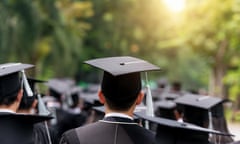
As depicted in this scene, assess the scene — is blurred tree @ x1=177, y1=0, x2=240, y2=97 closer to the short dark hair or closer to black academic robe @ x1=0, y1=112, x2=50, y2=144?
black academic robe @ x1=0, y1=112, x2=50, y2=144

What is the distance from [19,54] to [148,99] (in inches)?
571

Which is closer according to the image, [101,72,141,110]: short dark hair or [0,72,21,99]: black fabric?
[101,72,141,110]: short dark hair

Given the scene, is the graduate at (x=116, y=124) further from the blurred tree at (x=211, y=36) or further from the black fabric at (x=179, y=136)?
the blurred tree at (x=211, y=36)

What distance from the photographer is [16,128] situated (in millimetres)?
3695

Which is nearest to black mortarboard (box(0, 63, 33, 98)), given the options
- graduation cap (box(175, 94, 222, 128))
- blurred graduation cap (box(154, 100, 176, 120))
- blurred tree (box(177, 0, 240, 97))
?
graduation cap (box(175, 94, 222, 128))

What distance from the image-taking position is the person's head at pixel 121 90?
3.19m

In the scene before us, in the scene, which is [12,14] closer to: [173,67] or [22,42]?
[22,42]

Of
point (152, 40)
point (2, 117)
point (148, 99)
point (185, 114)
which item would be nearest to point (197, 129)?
point (148, 99)

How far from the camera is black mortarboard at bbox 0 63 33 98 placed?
3.70 metres

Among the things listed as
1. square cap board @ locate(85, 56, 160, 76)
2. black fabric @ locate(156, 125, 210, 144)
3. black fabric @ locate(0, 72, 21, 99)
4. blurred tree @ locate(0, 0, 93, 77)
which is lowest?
black fabric @ locate(156, 125, 210, 144)

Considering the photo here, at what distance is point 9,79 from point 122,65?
0.93 metres

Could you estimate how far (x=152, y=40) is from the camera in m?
34.1

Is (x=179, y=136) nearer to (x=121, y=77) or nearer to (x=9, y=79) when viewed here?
(x=121, y=77)

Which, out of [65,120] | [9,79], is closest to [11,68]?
[9,79]
